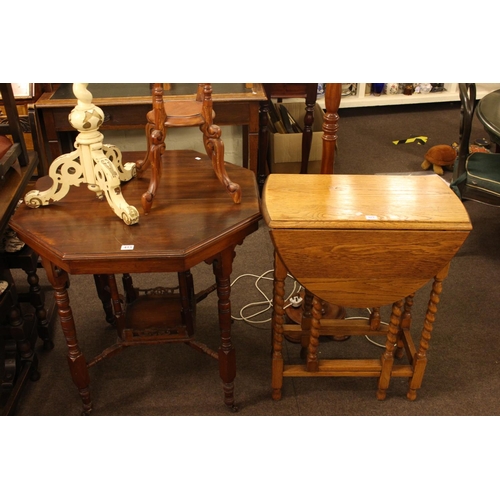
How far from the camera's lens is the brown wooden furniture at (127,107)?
2613 millimetres

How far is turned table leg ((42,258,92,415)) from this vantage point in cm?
156

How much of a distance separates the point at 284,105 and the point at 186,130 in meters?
0.86

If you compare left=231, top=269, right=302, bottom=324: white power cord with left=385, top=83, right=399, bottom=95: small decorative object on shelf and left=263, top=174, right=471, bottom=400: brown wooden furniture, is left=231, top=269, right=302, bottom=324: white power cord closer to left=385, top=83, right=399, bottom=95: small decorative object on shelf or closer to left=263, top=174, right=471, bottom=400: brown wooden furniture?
left=263, top=174, right=471, bottom=400: brown wooden furniture

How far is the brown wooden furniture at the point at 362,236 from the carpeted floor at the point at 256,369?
286 mm

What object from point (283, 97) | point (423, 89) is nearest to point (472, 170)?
point (283, 97)

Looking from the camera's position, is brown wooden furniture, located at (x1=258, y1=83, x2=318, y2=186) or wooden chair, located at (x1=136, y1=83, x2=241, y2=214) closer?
wooden chair, located at (x1=136, y1=83, x2=241, y2=214)

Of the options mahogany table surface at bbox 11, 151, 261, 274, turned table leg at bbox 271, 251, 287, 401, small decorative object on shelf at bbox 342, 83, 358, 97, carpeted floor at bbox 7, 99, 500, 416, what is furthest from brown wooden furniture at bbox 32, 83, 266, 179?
small decorative object on shelf at bbox 342, 83, 358, 97

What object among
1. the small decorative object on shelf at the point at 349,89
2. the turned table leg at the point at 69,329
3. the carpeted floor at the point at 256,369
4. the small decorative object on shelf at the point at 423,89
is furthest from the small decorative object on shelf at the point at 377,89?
the turned table leg at the point at 69,329

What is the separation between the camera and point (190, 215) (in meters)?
1.57

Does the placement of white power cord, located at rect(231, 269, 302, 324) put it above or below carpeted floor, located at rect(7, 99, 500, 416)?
above

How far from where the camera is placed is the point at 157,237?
→ 147 centimetres

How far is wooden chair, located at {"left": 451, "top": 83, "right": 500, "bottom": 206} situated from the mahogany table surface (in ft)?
4.59

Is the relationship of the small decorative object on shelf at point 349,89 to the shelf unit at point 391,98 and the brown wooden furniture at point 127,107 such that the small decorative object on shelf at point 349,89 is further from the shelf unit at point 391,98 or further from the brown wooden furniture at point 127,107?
the brown wooden furniture at point 127,107
